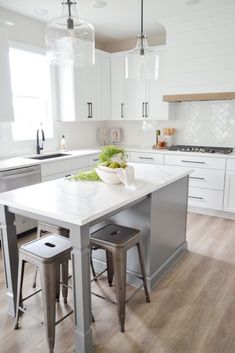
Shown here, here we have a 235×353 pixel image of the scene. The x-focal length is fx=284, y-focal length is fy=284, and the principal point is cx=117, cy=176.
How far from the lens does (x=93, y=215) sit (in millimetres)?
1619

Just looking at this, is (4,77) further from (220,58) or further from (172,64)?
(220,58)

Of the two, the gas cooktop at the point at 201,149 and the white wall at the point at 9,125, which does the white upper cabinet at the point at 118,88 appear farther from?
the gas cooktop at the point at 201,149

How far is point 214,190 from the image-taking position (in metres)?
4.07

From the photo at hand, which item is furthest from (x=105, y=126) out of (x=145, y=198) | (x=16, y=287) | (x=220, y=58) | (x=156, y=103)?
(x=16, y=287)

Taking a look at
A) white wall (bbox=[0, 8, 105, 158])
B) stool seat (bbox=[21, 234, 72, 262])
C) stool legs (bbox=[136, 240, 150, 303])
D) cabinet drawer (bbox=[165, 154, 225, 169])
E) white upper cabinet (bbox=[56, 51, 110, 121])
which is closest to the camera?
stool seat (bbox=[21, 234, 72, 262])

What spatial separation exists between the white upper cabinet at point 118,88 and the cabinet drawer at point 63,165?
1.35 meters

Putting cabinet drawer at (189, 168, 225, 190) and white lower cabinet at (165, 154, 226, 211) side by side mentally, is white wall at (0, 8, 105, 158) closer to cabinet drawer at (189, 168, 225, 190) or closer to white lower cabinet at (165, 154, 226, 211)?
white lower cabinet at (165, 154, 226, 211)

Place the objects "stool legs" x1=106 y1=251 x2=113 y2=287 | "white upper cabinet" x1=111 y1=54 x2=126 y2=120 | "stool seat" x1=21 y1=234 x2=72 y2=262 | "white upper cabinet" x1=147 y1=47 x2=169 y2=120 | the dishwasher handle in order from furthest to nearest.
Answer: "white upper cabinet" x1=111 y1=54 x2=126 y2=120 → "white upper cabinet" x1=147 y1=47 x2=169 y2=120 → the dishwasher handle → "stool legs" x1=106 y1=251 x2=113 y2=287 → "stool seat" x1=21 y1=234 x2=72 y2=262

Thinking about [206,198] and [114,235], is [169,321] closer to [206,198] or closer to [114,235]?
[114,235]

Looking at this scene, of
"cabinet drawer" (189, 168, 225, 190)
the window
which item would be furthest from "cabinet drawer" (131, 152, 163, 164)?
the window

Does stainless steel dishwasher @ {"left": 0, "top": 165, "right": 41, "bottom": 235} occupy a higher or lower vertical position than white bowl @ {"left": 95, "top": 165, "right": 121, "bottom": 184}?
lower

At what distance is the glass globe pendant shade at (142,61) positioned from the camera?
7.93 feet

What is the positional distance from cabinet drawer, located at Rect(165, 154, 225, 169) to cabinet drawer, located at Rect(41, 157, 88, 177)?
4.29 ft

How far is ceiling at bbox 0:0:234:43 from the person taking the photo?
3.42 metres
